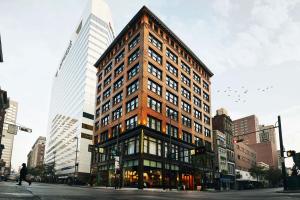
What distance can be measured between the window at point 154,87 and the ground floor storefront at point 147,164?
7.68 m

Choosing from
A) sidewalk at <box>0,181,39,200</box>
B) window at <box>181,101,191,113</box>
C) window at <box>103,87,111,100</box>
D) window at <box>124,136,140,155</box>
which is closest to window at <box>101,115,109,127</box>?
window at <box>103,87,111,100</box>

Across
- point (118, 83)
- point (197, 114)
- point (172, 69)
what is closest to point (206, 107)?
point (197, 114)

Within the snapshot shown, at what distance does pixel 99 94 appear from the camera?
225 ft

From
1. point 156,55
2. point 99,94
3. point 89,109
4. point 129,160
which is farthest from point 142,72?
point 89,109

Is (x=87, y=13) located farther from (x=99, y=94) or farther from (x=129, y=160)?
(x=129, y=160)

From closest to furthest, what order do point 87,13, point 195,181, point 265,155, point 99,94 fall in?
1. point 195,181
2. point 99,94
3. point 87,13
4. point 265,155

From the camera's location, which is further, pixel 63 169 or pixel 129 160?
pixel 63 169

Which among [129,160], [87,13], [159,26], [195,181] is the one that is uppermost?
[87,13]

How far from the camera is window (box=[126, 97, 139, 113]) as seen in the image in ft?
160

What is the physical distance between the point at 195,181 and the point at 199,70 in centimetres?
2758

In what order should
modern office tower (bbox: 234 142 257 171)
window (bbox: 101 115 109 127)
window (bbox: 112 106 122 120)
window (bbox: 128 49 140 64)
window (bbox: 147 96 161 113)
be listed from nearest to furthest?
window (bbox: 147 96 161 113) < window (bbox: 128 49 140 64) < window (bbox: 112 106 122 120) < window (bbox: 101 115 109 127) < modern office tower (bbox: 234 142 257 171)

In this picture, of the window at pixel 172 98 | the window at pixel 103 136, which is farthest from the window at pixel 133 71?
the window at pixel 103 136

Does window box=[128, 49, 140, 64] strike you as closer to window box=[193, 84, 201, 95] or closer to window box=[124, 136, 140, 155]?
window box=[124, 136, 140, 155]

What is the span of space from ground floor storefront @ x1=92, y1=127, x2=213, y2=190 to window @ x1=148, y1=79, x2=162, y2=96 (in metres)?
7.68
